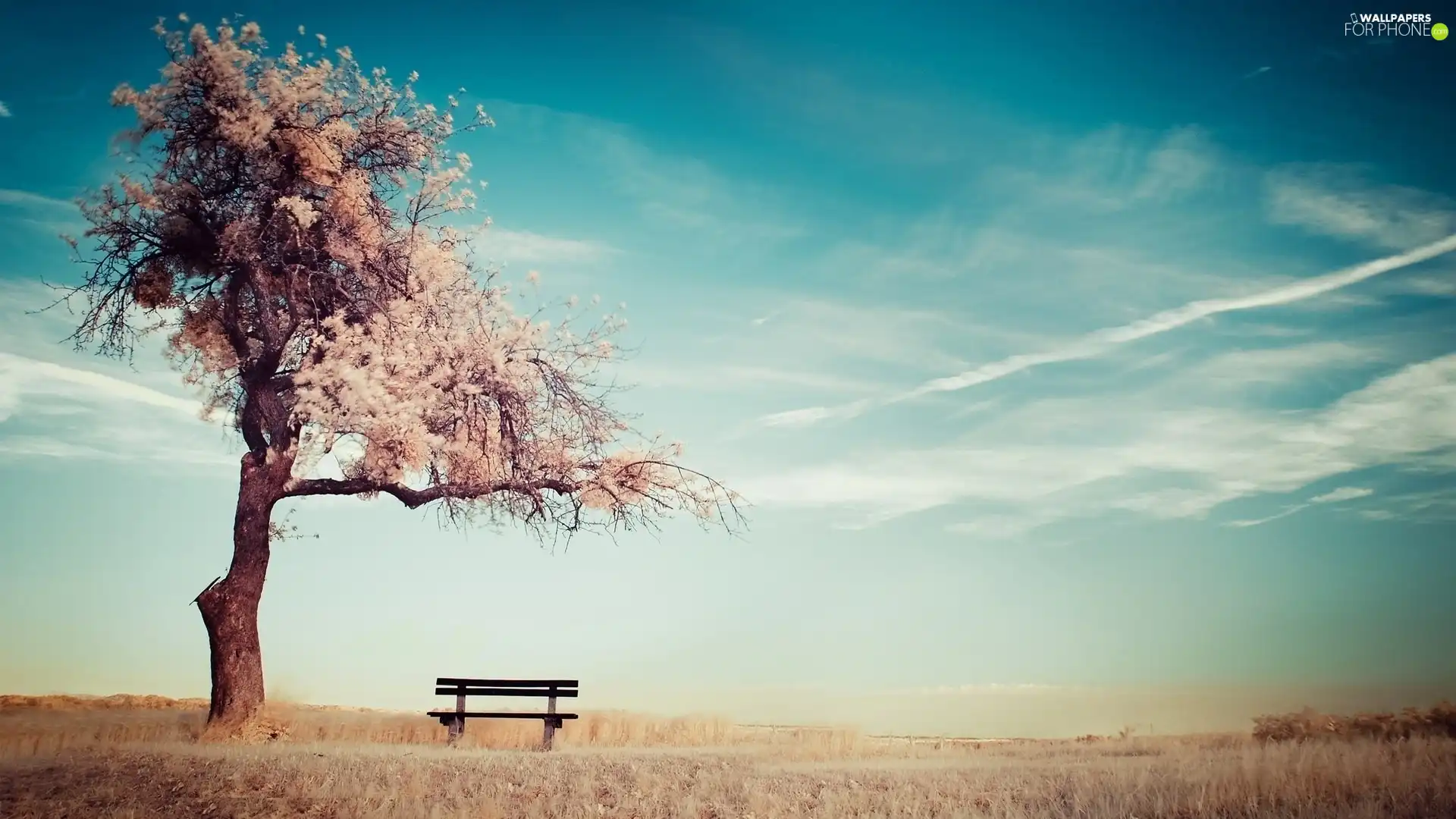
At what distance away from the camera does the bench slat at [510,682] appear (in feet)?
63.1

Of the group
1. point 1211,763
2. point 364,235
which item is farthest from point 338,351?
point 1211,763

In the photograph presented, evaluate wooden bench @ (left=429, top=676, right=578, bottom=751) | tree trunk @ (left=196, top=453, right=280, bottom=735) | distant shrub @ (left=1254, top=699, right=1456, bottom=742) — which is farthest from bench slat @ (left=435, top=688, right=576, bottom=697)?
distant shrub @ (left=1254, top=699, right=1456, bottom=742)

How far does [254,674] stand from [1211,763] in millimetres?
15894

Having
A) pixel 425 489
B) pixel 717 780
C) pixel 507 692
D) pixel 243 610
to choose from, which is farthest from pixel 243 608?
pixel 717 780

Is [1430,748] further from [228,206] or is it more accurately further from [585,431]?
[228,206]

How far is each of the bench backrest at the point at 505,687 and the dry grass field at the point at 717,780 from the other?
2.11m

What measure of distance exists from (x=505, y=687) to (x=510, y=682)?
18 centimetres

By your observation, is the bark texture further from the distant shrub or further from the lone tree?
the distant shrub

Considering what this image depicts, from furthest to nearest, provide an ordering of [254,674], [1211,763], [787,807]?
[254,674] < [1211,763] < [787,807]

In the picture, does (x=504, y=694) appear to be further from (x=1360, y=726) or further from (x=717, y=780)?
(x=1360, y=726)

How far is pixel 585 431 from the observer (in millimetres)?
20766

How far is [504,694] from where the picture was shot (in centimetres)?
1961

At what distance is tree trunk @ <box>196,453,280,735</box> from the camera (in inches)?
688

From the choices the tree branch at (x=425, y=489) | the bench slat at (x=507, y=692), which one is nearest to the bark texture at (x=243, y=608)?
the tree branch at (x=425, y=489)
